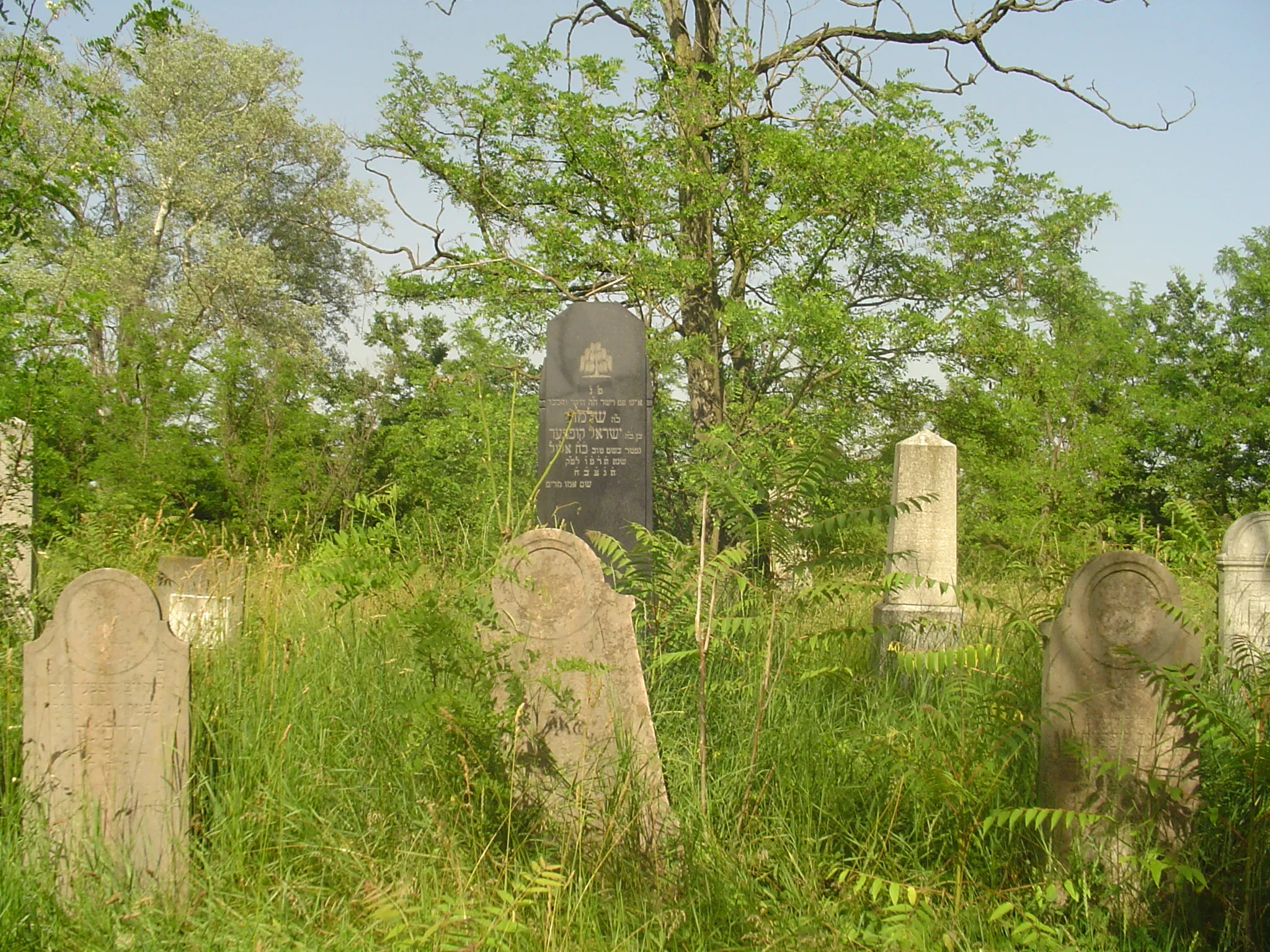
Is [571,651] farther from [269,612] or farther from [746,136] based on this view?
[746,136]

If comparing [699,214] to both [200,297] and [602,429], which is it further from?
[200,297]

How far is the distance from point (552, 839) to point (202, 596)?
3226 mm

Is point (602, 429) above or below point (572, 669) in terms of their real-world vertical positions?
above

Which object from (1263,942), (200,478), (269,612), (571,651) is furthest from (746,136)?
(1263,942)

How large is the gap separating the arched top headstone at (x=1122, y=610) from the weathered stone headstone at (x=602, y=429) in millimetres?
5536

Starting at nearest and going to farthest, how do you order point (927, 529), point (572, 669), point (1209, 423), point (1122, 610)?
point (1122, 610) → point (572, 669) → point (927, 529) → point (1209, 423)

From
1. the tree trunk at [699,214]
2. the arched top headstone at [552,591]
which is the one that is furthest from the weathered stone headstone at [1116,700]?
the tree trunk at [699,214]

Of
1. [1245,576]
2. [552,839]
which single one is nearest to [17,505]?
[552,839]

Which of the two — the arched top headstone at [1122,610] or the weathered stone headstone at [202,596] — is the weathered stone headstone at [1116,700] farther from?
the weathered stone headstone at [202,596]

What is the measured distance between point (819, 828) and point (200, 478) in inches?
355

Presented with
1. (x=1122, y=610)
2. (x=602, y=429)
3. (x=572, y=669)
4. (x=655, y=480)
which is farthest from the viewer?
(x=655, y=480)

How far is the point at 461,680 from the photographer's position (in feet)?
11.3

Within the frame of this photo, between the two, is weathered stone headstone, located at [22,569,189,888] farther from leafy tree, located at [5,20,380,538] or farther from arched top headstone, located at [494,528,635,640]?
leafy tree, located at [5,20,380,538]

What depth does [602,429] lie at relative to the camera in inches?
340
